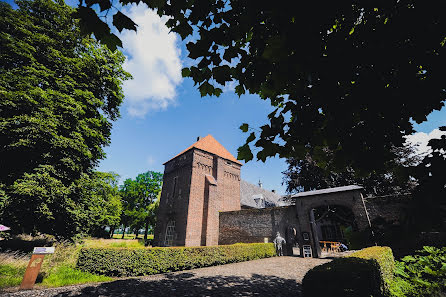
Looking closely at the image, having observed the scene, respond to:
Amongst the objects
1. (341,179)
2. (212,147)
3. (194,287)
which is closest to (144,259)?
(194,287)

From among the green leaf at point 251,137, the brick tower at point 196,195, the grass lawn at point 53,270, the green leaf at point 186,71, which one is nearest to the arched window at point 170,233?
the brick tower at point 196,195

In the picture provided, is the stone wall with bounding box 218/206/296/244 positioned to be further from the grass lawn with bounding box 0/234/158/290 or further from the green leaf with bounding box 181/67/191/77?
the green leaf with bounding box 181/67/191/77

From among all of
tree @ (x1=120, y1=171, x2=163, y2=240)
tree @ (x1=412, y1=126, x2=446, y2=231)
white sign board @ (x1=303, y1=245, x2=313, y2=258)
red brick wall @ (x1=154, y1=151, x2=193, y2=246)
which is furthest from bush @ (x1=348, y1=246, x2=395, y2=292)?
tree @ (x1=120, y1=171, x2=163, y2=240)

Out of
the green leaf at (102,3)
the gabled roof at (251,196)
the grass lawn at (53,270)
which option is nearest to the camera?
the green leaf at (102,3)

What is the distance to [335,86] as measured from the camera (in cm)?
217

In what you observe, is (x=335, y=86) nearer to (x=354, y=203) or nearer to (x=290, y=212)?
(x=354, y=203)

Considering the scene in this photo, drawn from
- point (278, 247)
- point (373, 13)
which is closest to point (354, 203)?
point (278, 247)

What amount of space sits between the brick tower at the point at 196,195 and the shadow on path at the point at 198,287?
10.1 meters

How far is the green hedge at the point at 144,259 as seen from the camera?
8922mm

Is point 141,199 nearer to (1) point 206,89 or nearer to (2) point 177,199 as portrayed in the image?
(2) point 177,199

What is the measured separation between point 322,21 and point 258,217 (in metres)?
17.5

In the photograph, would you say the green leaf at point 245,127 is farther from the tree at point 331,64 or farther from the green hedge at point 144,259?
the green hedge at point 144,259

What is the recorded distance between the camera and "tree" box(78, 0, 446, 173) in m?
1.87

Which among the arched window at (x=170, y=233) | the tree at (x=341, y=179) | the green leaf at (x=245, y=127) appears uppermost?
the tree at (x=341, y=179)
